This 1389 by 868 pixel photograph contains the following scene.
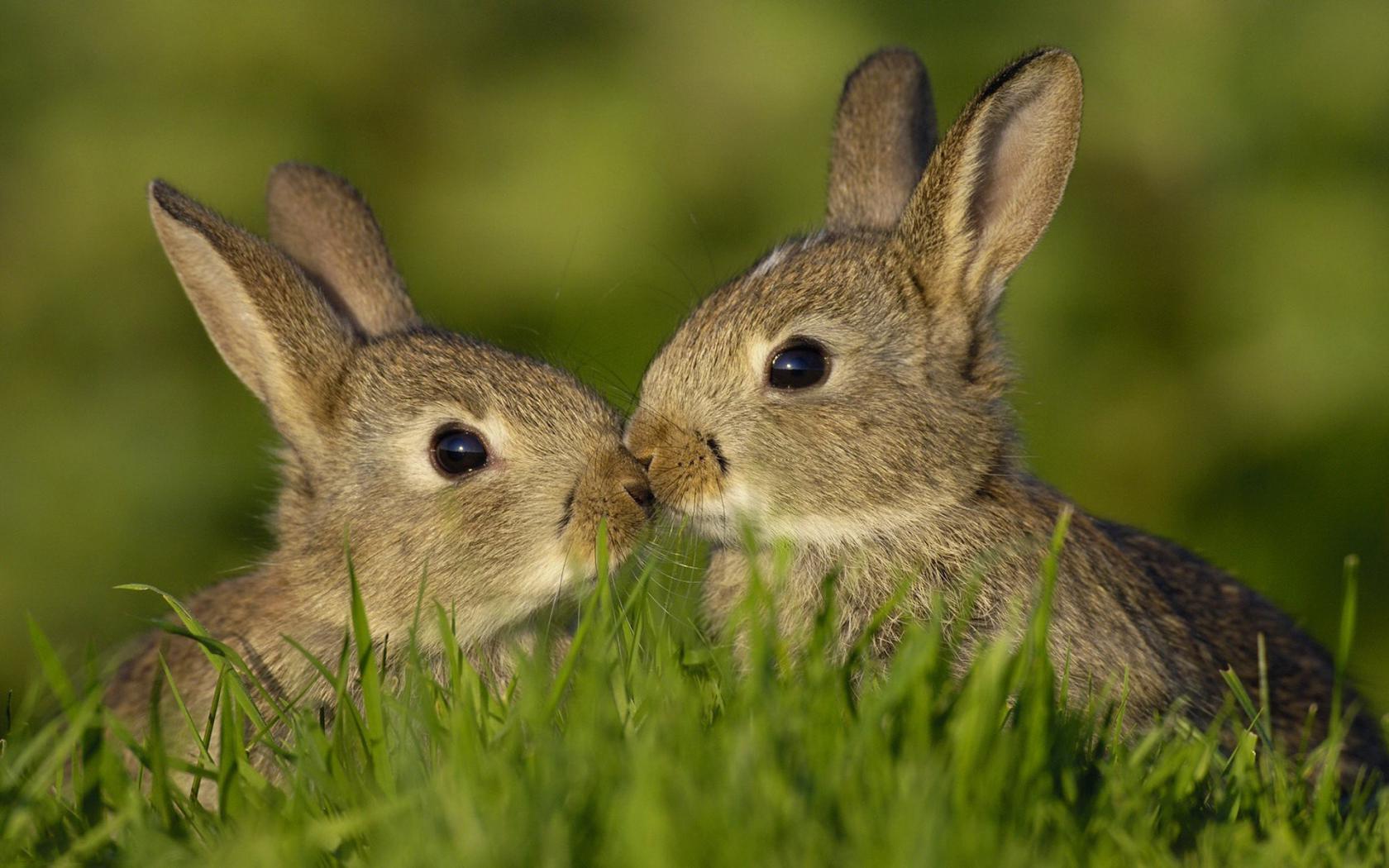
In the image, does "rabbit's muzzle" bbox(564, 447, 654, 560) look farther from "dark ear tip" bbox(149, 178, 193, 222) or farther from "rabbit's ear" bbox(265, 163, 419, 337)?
"rabbit's ear" bbox(265, 163, 419, 337)

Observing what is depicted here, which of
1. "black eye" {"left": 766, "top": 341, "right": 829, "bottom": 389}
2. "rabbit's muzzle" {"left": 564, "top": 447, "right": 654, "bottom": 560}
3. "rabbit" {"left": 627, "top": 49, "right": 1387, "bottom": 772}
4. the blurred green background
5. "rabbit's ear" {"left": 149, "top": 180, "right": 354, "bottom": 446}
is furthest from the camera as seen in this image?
the blurred green background

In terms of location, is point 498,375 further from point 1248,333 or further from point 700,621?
point 1248,333

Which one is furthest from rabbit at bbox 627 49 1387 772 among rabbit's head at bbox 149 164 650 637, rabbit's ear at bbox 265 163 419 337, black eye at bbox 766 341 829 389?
rabbit's ear at bbox 265 163 419 337

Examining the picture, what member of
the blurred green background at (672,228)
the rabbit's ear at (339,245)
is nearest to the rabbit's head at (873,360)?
the rabbit's ear at (339,245)

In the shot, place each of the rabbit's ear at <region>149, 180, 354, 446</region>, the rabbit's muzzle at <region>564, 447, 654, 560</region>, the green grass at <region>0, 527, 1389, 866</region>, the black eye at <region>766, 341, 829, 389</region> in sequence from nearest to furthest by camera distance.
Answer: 1. the green grass at <region>0, 527, 1389, 866</region>
2. the rabbit's muzzle at <region>564, 447, 654, 560</region>
3. the black eye at <region>766, 341, 829, 389</region>
4. the rabbit's ear at <region>149, 180, 354, 446</region>

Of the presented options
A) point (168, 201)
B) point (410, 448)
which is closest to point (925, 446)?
point (410, 448)

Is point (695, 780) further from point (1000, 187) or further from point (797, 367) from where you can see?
point (1000, 187)
